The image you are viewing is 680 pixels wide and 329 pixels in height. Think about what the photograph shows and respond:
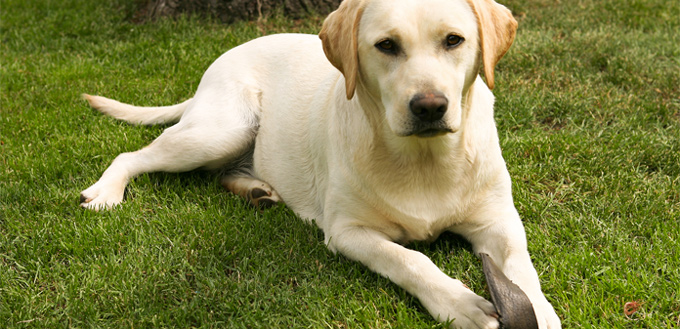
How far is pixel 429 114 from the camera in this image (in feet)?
8.61

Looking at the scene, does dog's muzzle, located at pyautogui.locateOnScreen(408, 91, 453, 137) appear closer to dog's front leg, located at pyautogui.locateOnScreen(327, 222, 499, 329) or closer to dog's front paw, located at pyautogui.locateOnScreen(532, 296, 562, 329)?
dog's front leg, located at pyautogui.locateOnScreen(327, 222, 499, 329)

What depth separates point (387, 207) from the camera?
3088 millimetres

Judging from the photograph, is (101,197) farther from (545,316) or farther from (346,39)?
(545,316)

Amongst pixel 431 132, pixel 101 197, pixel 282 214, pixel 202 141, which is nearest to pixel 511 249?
pixel 431 132

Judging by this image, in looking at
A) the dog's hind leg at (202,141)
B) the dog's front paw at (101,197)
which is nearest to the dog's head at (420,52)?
the dog's hind leg at (202,141)

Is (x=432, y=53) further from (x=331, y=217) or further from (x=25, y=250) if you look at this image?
(x=25, y=250)

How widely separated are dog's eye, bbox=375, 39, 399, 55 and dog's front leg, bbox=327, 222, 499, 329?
87 cm

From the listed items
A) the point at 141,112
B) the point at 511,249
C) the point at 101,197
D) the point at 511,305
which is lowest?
the point at 141,112

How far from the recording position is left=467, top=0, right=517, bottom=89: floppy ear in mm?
2836

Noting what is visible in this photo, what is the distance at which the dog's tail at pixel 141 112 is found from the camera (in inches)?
183

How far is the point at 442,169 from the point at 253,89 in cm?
165

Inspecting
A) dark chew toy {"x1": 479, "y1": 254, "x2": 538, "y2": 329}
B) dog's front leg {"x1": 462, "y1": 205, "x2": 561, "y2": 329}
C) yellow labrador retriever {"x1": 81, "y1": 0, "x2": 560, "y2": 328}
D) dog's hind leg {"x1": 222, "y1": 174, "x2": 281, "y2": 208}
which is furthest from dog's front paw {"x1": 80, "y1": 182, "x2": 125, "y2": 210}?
dark chew toy {"x1": 479, "y1": 254, "x2": 538, "y2": 329}

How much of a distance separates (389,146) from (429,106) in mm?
523

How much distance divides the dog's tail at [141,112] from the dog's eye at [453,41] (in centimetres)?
239
